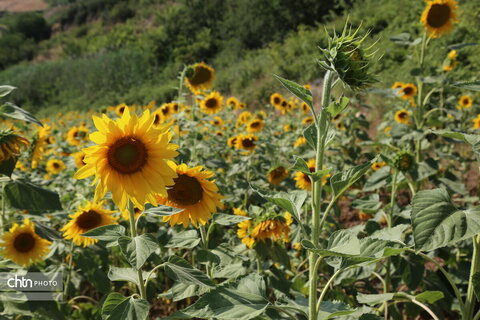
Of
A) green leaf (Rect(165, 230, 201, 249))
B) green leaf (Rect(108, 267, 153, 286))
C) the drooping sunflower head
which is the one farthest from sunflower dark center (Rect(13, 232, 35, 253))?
the drooping sunflower head

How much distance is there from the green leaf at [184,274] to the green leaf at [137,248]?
0.30 feet

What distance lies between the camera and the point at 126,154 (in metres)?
0.98

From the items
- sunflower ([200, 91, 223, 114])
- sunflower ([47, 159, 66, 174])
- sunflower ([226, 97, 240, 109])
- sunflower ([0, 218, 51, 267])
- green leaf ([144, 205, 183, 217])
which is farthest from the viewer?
sunflower ([226, 97, 240, 109])

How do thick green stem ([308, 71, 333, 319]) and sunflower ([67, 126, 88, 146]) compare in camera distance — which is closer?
thick green stem ([308, 71, 333, 319])

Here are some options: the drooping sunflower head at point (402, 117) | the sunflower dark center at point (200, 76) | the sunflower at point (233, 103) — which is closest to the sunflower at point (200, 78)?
the sunflower dark center at point (200, 76)

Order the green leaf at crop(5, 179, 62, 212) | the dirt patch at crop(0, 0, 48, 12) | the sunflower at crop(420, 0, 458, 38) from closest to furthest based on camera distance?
the green leaf at crop(5, 179, 62, 212) → the sunflower at crop(420, 0, 458, 38) → the dirt patch at crop(0, 0, 48, 12)

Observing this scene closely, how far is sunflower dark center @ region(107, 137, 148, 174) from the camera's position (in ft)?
3.20

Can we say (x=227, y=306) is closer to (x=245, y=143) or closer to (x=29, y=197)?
(x=29, y=197)

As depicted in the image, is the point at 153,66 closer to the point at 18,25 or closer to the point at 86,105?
the point at 86,105

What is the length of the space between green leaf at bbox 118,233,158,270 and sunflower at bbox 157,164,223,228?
0.24 metres

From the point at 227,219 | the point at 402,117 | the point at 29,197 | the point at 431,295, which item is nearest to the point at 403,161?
the point at 431,295

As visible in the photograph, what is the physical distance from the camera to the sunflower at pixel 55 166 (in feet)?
10.0

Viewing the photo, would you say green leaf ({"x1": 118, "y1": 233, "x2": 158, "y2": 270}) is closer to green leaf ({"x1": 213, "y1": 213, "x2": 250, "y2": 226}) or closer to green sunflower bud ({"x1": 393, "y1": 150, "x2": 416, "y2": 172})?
green leaf ({"x1": 213, "y1": 213, "x2": 250, "y2": 226})

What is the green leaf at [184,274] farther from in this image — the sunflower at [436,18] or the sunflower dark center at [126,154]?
the sunflower at [436,18]
